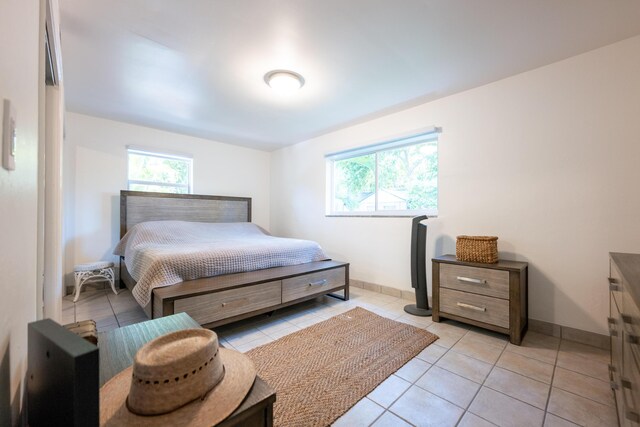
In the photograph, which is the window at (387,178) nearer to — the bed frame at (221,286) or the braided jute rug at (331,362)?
the bed frame at (221,286)

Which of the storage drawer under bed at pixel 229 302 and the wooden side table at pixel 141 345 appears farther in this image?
the storage drawer under bed at pixel 229 302

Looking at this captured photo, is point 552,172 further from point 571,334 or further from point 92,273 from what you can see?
point 92,273

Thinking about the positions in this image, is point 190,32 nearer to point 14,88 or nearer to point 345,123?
point 14,88

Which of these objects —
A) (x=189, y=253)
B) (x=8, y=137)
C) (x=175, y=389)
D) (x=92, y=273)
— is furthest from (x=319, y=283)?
(x=92, y=273)

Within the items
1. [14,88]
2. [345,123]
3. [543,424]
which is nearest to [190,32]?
[14,88]

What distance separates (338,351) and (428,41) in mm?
2265

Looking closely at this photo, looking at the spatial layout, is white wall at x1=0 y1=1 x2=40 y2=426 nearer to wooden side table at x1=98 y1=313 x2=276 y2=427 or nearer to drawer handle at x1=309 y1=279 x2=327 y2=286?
wooden side table at x1=98 y1=313 x2=276 y2=427

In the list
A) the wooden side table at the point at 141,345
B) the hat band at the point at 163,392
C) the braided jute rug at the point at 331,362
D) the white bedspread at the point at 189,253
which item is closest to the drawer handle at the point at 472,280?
the braided jute rug at the point at 331,362

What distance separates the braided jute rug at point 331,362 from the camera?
1348 millimetres

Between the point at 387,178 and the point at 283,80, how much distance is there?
170 cm

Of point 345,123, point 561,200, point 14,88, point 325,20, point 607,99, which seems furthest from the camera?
point 345,123

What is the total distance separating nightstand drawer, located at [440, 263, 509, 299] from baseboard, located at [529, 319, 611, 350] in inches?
20.2

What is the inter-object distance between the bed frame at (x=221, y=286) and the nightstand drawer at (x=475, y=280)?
3.45ft

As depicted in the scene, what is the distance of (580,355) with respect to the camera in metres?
1.83
